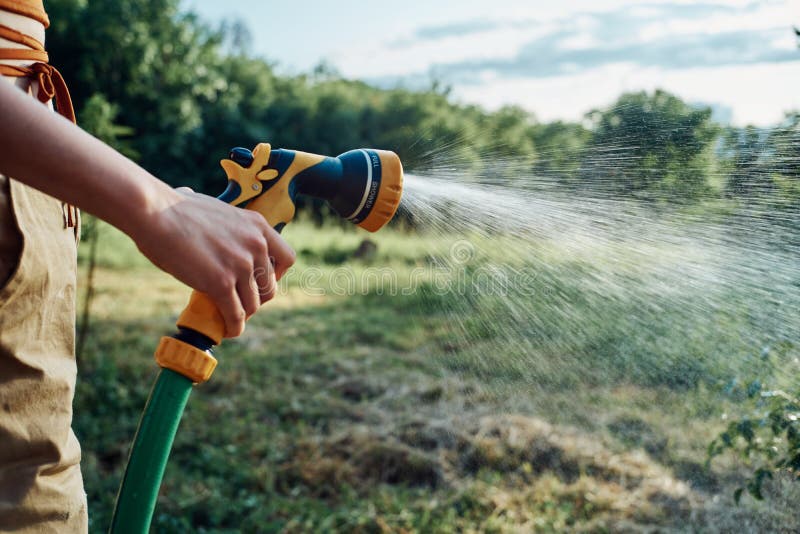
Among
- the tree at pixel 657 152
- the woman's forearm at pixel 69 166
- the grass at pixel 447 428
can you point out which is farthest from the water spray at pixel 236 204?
the grass at pixel 447 428

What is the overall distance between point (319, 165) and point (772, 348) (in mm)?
1207

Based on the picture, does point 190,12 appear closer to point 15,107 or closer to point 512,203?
point 512,203

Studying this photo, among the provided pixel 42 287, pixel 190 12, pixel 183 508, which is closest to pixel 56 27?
pixel 190 12

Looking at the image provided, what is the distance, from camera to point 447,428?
339cm

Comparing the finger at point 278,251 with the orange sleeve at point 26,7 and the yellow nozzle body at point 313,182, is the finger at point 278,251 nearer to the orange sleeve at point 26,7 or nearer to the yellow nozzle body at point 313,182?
the yellow nozzle body at point 313,182

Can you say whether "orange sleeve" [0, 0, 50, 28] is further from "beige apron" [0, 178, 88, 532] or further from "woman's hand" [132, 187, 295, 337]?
"woman's hand" [132, 187, 295, 337]

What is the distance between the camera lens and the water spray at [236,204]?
44.3 inches

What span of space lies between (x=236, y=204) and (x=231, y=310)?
0.34 meters

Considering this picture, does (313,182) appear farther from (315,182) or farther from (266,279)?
(266,279)

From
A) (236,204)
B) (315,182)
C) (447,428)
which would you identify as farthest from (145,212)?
(447,428)

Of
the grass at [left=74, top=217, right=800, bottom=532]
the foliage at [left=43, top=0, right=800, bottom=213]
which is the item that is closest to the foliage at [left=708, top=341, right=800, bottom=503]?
the grass at [left=74, top=217, right=800, bottom=532]

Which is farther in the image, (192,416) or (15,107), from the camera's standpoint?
(192,416)

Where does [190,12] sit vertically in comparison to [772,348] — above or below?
above

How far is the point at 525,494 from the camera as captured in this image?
286 cm
